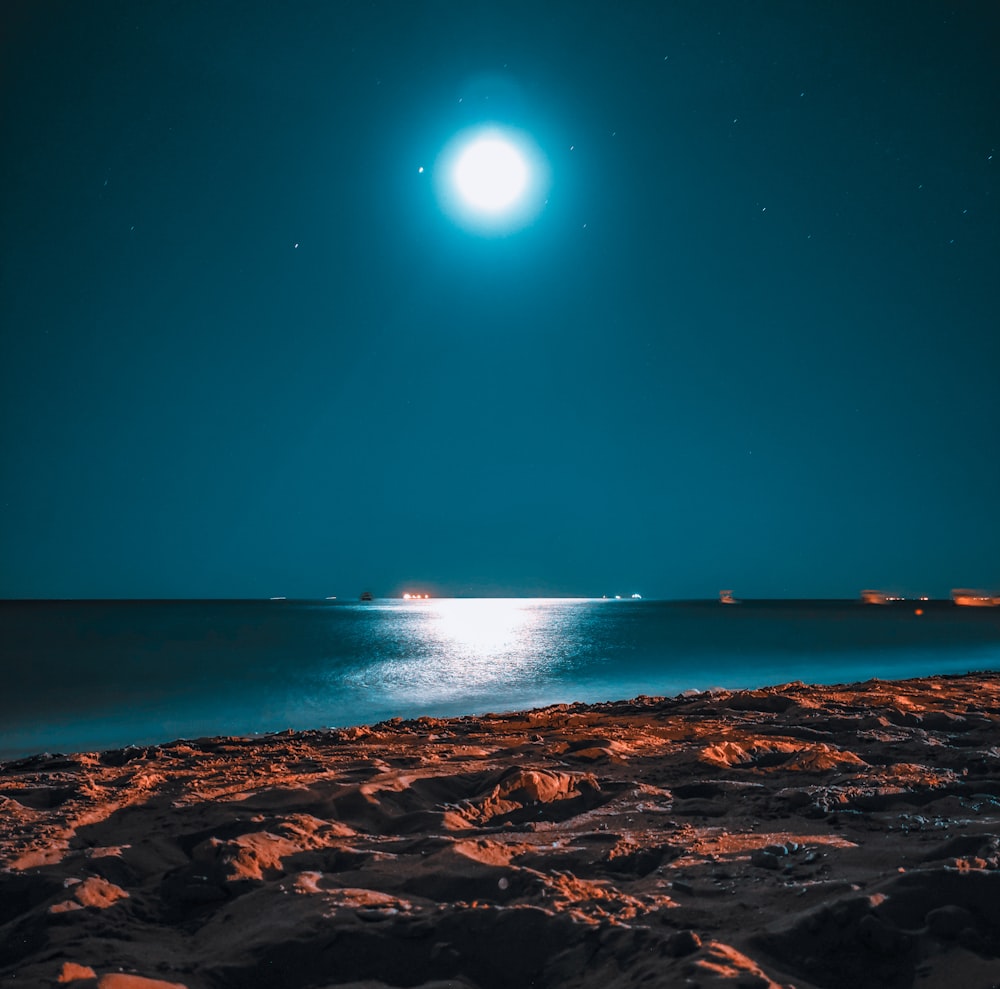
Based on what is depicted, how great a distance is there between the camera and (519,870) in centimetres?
286

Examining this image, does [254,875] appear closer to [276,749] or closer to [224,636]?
[276,749]

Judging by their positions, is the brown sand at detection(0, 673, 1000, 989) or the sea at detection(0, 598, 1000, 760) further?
the sea at detection(0, 598, 1000, 760)

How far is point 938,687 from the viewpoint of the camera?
38.4 ft

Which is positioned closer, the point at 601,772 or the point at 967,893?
the point at 967,893

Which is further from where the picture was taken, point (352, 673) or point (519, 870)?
point (352, 673)

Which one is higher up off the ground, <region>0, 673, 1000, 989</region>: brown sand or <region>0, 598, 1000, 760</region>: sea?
<region>0, 673, 1000, 989</region>: brown sand

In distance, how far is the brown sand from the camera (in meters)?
2.09

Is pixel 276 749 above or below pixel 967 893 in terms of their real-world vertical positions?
below

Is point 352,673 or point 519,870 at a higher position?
point 519,870

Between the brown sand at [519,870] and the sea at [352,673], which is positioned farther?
the sea at [352,673]

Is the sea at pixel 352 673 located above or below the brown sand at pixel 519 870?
below

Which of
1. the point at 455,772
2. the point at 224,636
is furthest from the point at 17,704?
the point at 224,636

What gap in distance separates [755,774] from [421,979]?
336 centimetres

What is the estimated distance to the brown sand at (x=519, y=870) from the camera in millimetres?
2092
